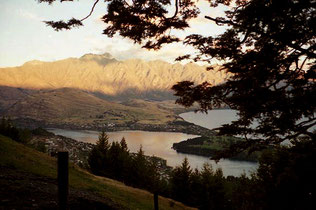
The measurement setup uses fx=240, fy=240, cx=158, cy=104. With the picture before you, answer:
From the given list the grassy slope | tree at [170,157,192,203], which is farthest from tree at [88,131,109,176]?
the grassy slope

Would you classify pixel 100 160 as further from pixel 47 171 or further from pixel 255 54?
pixel 255 54

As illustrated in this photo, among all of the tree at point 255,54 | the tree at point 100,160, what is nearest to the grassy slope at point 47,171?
the tree at point 255,54

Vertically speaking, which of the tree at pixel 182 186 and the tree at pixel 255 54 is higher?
the tree at pixel 255 54

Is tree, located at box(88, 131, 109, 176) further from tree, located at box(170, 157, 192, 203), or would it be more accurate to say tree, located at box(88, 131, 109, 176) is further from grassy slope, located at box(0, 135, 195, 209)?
grassy slope, located at box(0, 135, 195, 209)

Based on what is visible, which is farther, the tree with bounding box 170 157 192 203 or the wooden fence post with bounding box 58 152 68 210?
the tree with bounding box 170 157 192 203

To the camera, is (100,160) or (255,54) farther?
(100,160)

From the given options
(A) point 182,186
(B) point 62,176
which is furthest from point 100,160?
(B) point 62,176

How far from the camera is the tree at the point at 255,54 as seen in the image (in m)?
7.82

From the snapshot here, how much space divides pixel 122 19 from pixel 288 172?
781 centimetres

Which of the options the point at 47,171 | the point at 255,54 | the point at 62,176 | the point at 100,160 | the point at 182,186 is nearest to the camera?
the point at 62,176

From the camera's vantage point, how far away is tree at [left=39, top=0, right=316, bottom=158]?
7.82 m

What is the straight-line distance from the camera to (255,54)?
845cm

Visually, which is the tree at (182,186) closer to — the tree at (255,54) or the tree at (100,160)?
the tree at (100,160)

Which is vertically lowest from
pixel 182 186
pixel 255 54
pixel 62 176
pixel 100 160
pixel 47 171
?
pixel 182 186
